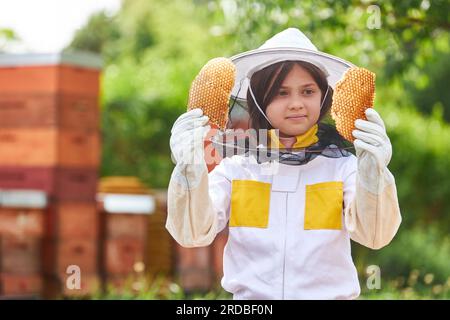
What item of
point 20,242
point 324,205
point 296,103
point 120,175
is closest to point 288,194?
point 324,205

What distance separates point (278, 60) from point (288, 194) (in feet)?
1.17

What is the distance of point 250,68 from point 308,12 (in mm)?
3253

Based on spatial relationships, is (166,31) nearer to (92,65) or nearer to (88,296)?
(92,65)

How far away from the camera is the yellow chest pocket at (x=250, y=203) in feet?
8.07

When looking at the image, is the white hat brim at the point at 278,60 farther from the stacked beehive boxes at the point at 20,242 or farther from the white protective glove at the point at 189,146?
the stacked beehive boxes at the point at 20,242

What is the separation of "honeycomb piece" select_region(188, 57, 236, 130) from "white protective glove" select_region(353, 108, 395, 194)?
35 centimetres

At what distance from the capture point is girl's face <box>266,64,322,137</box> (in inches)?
98.7

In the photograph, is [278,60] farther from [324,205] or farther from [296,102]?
[324,205]

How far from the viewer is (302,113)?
251cm

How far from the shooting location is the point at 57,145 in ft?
22.1

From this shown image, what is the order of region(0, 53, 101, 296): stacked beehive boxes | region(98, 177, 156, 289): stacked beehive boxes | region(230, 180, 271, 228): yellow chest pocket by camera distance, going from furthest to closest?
1. region(98, 177, 156, 289): stacked beehive boxes
2. region(0, 53, 101, 296): stacked beehive boxes
3. region(230, 180, 271, 228): yellow chest pocket

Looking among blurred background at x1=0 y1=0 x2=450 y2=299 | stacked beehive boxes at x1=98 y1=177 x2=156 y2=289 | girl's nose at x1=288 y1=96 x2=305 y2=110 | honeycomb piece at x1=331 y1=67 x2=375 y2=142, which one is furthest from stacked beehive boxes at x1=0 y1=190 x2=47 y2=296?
honeycomb piece at x1=331 y1=67 x2=375 y2=142

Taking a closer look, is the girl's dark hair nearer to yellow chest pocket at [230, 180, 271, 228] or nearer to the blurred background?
yellow chest pocket at [230, 180, 271, 228]

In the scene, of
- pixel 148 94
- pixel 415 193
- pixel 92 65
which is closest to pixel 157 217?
pixel 92 65
